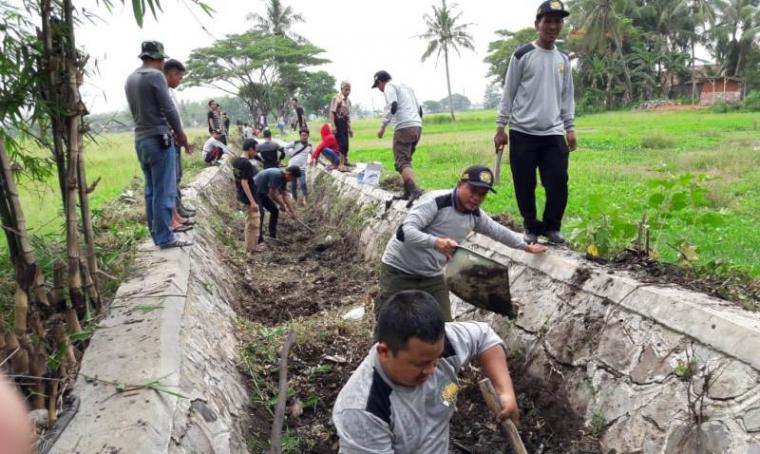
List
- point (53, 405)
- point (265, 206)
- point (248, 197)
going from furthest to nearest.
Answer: point (265, 206), point (248, 197), point (53, 405)

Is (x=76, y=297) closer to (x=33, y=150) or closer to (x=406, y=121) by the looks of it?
(x=33, y=150)

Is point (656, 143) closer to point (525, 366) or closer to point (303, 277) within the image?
point (303, 277)

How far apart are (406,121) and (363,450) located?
16.7ft

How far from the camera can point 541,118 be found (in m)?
4.05

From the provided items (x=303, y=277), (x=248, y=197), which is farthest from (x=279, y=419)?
(x=248, y=197)

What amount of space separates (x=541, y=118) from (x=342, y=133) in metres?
7.60

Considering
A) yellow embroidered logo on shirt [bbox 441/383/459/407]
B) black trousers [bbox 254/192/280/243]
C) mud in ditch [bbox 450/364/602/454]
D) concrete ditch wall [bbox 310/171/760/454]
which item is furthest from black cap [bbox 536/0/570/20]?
black trousers [bbox 254/192/280/243]

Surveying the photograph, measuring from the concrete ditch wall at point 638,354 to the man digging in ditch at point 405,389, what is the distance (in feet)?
2.69

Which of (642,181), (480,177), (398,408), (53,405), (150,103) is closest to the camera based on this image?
(398,408)

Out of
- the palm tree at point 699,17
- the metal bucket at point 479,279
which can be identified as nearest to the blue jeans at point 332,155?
the metal bucket at point 479,279

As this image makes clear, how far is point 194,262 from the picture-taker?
507cm

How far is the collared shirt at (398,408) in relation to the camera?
6.57 feet

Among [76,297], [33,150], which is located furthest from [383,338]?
[33,150]

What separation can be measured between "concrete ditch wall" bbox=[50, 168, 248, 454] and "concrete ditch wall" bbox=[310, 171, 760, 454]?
1898mm
